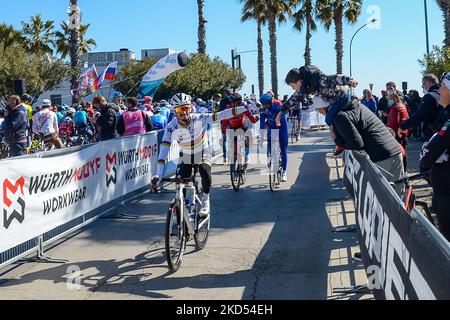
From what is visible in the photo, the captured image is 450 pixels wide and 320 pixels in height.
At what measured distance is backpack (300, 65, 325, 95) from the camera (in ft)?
21.5

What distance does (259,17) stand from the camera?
42.6 m

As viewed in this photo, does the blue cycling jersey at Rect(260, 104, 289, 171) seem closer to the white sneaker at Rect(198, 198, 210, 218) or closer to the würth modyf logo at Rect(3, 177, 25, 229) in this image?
the white sneaker at Rect(198, 198, 210, 218)

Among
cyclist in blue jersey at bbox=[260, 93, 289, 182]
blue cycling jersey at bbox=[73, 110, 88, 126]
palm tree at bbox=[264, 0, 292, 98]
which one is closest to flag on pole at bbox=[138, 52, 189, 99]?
blue cycling jersey at bbox=[73, 110, 88, 126]

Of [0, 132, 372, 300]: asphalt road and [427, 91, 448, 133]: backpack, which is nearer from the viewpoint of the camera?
[0, 132, 372, 300]: asphalt road

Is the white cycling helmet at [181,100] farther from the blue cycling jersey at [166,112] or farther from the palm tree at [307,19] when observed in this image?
the palm tree at [307,19]

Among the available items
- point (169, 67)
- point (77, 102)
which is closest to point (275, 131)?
point (169, 67)

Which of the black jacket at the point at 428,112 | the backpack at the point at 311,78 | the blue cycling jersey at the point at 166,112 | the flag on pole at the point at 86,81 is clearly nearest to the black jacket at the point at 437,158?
the backpack at the point at 311,78

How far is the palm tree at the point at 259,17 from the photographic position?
41094mm

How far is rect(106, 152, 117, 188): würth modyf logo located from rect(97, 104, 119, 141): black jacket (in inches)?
114

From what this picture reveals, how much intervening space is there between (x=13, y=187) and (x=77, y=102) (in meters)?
19.9

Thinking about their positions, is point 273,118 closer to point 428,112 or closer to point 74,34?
point 428,112

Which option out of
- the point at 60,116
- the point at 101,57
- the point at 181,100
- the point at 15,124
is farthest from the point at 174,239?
the point at 101,57

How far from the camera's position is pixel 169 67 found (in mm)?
17953
